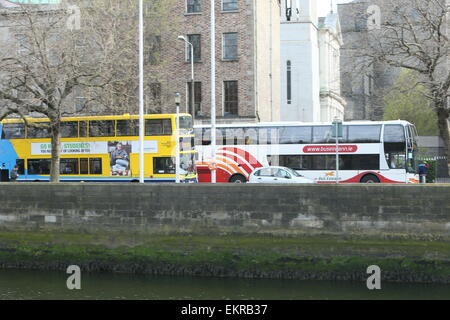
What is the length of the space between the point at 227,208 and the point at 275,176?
13.6 metres

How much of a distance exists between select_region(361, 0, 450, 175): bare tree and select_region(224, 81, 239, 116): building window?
1902 centimetres

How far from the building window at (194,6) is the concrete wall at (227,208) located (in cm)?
2772

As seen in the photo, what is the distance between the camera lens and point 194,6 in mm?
49344

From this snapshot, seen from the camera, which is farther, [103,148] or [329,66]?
[329,66]

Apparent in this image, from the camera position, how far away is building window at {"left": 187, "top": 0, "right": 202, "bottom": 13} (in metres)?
49.2

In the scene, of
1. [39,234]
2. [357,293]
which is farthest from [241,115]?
[357,293]

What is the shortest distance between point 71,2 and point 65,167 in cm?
822

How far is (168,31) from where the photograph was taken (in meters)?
48.6

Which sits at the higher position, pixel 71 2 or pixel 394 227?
pixel 71 2

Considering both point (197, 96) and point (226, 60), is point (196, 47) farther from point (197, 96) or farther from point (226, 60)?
point (197, 96)

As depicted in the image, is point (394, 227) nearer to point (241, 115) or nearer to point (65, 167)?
point (65, 167)

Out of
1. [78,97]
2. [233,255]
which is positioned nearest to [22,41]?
[78,97]

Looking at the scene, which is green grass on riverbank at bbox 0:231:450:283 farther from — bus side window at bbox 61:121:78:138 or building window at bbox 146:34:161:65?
building window at bbox 146:34:161:65

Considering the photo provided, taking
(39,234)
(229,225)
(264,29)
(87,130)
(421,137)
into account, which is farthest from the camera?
(421,137)
